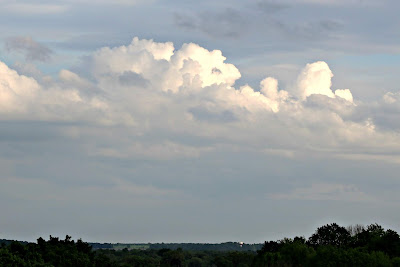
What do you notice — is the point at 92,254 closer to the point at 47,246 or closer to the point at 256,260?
the point at 47,246

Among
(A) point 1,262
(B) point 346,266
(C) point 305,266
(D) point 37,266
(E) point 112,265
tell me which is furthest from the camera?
(E) point 112,265

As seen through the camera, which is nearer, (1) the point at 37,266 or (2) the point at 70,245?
(1) the point at 37,266

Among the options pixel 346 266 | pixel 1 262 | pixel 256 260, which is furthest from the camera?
pixel 256 260

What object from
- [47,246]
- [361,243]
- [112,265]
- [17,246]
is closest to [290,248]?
[361,243]

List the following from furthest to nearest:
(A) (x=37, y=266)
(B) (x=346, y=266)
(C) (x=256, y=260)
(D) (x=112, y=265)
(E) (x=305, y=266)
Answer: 1. (C) (x=256, y=260)
2. (D) (x=112, y=265)
3. (E) (x=305, y=266)
4. (B) (x=346, y=266)
5. (A) (x=37, y=266)

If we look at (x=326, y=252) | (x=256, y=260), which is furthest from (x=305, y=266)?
(x=256, y=260)

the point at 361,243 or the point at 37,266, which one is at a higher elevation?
the point at 361,243

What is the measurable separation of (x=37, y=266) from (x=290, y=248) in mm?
82037

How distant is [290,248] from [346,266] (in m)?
35.9

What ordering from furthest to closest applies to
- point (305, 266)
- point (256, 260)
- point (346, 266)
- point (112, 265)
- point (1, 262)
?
1. point (256, 260)
2. point (112, 265)
3. point (305, 266)
4. point (346, 266)
5. point (1, 262)

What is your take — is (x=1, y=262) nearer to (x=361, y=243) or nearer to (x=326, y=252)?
(x=326, y=252)

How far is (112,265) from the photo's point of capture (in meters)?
180

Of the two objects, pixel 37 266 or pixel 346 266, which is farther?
pixel 346 266

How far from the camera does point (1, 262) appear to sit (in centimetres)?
10962
